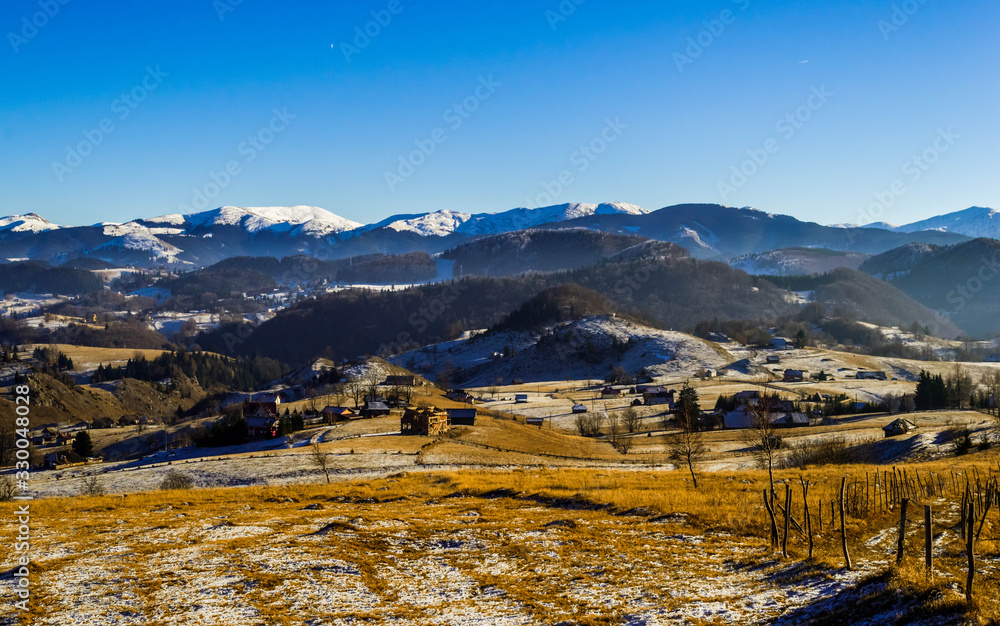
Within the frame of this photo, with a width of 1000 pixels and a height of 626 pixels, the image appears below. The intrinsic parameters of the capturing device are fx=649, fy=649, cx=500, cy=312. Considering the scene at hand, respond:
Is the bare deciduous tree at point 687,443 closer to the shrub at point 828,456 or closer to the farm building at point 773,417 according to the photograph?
the farm building at point 773,417

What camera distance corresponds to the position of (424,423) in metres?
93.6

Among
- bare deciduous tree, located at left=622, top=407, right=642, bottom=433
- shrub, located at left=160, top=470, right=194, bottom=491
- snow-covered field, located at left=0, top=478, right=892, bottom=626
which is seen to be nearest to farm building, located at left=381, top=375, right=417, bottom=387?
bare deciduous tree, located at left=622, top=407, right=642, bottom=433

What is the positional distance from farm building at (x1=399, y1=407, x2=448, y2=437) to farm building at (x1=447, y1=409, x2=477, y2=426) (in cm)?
809

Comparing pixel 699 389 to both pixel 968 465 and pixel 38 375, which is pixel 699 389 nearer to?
pixel 968 465

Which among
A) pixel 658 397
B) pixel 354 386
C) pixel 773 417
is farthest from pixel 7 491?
pixel 354 386

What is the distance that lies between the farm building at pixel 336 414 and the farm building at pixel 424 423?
66.4 ft

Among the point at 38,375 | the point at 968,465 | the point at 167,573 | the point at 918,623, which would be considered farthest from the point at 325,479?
the point at 38,375

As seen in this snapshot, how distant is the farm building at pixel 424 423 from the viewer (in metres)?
93.1

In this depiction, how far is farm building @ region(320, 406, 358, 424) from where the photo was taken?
113 m

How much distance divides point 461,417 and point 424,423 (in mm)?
15780

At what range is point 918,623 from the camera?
42.6 feet

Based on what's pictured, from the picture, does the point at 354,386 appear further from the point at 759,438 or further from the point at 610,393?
the point at 759,438

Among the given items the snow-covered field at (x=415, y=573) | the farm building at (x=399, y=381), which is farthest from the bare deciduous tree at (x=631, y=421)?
the snow-covered field at (x=415, y=573)

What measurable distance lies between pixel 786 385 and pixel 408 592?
160 meters
